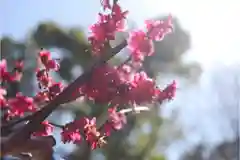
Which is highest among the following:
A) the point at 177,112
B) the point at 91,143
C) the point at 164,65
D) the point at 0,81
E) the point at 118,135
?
the point at 164,65

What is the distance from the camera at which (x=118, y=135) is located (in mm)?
11562

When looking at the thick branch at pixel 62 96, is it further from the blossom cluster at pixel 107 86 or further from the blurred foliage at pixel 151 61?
the blurred foliage at pixel 151 61

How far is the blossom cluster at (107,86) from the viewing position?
4.86ft

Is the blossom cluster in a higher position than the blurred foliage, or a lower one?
lower

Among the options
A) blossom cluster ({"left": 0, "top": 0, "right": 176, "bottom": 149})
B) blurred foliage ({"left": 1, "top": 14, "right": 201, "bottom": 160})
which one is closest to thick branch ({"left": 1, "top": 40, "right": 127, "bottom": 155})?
blossom cluster ({"left": 0, "top": 0, "right": 176, "bottom": 149})

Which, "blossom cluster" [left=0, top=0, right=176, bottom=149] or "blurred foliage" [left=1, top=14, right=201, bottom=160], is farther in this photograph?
"blurred foliage" [left=1, top=14, right=201, bottom=160]

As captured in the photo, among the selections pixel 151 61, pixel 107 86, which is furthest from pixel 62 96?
pixel 151 61

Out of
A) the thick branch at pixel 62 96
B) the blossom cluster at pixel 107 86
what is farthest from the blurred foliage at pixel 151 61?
the thick branch at pixel 62 96

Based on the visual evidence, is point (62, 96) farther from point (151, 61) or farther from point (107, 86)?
point (151, 61)

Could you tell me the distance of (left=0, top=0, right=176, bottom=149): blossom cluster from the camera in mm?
1482

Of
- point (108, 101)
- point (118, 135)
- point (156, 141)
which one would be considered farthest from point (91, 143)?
point (156, 141)

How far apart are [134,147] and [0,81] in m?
10.4

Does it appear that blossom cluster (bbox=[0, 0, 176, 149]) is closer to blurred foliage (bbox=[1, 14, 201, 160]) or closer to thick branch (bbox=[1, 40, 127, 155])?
thick branch (bbox=[1, 40, 127, 155])

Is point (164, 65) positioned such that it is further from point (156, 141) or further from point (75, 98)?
point (75, 98)
